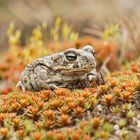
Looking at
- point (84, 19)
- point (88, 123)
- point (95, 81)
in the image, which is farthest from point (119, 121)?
point (84, 19)

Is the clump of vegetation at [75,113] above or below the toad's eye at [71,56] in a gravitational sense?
below

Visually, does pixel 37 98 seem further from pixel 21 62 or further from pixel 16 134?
pixel 21 62

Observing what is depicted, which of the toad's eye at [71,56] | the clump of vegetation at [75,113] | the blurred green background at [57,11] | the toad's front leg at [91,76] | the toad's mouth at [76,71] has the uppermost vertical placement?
the blurred green background at [57,11]

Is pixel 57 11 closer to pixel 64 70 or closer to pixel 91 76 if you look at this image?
pixel 91 76

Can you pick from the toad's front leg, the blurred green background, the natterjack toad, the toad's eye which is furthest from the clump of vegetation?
the blurred green background

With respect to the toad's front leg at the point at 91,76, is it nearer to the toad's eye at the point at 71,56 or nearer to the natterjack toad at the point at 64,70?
the natterjack toad at the point at 64,70

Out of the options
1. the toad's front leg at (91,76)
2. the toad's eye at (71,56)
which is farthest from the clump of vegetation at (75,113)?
the toad's eye at (71,56)

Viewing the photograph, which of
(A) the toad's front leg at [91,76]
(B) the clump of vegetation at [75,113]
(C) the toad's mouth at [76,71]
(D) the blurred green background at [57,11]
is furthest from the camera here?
(D) the blurred green background at [57,11]
